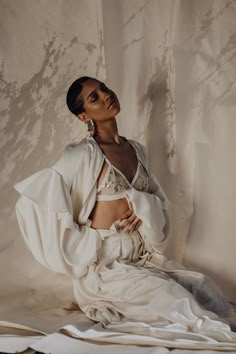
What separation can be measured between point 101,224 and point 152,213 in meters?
0.20

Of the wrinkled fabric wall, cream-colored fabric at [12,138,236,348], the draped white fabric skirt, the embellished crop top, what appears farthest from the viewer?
the wrinkled fabric wall

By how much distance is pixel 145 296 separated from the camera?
2764mm

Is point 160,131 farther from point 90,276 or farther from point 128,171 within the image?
point 90,276

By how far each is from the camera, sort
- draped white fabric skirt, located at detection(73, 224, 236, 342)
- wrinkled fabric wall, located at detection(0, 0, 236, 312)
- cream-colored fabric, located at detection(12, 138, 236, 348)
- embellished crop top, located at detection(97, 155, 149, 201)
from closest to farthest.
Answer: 1. draped white fabric skirt, located at detection(73, 224, 236, 342)
2. cream-colored fabric, located at detection(12, 138, 236, 348)
3. embellished crop top, located at detection(97, 155, 149, 201)
4. wrinkled fabric wall, located at detection(0, 0, 236, 312)

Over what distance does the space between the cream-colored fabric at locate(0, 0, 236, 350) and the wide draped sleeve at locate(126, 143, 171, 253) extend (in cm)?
45

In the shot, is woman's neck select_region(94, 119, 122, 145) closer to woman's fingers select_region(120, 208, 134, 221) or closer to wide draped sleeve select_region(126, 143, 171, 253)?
wide draped sleeve select_region(126, 143, 171, 253)

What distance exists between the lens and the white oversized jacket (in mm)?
2859

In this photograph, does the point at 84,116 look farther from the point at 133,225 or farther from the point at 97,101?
the point at 133,225

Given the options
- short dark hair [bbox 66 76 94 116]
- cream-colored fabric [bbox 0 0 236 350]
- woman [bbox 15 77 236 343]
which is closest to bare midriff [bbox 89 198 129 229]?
woman [bbox 15 77 236 343]

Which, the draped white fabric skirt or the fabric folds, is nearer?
the draped white fabric skirt

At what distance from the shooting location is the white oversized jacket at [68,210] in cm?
286

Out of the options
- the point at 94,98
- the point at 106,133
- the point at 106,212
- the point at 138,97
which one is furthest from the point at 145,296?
the point at 138,97

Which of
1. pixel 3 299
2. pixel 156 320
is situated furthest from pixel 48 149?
pixel 156 320

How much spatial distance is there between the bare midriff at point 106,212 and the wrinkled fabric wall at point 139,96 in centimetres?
63
